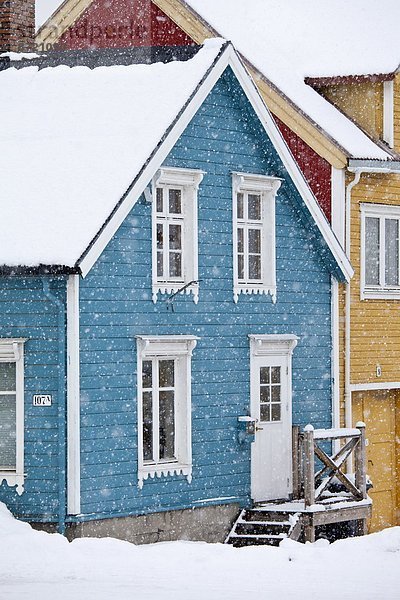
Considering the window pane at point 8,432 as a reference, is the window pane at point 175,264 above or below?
above

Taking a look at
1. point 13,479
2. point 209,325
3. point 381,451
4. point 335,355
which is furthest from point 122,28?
point 13,479

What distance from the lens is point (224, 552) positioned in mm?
20125

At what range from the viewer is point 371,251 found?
29.0 metres

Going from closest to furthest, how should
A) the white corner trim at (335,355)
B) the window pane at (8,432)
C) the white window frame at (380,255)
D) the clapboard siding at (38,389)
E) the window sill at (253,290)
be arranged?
the clapboard siding at (38,389) < the window pane at (8,432) < the window sill at (253,290) < the white corner trim at (335,355) < the white window frame at (380,255)

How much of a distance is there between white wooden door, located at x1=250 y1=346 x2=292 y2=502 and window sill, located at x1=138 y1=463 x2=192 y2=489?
1.65 meters

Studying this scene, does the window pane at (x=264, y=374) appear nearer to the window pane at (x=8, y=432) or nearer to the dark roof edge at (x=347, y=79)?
the window pane at (x=8, y=432)

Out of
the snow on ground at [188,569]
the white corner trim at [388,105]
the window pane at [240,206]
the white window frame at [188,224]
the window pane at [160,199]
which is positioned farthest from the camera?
the white corner trim at [388,105]

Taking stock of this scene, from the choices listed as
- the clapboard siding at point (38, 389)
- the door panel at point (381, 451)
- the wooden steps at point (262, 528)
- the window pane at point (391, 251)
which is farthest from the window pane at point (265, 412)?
the window pane at point (391, 251)

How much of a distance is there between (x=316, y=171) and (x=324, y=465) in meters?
5.21

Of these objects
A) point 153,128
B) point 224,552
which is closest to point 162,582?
point 224,552

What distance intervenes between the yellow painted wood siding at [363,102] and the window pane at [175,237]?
678 centimetres

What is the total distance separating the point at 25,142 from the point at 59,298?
3198 mm

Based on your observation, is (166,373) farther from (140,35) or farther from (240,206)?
(140,35)

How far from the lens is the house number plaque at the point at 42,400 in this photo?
21781 millimetres
